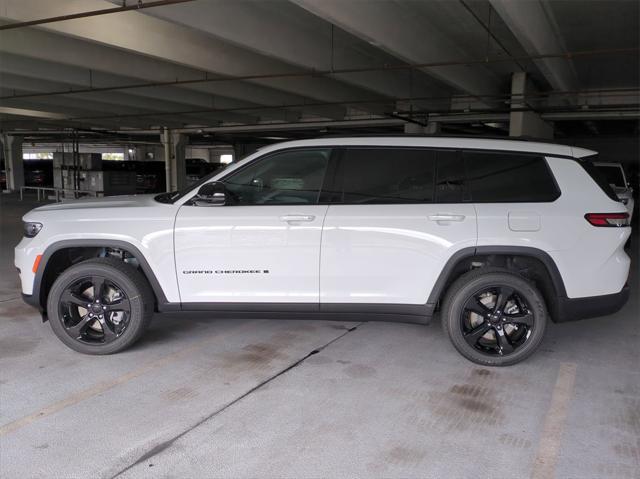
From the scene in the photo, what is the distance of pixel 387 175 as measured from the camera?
4.22 metres

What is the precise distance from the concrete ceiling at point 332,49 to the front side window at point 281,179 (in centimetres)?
410

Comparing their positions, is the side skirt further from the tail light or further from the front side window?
the tail light

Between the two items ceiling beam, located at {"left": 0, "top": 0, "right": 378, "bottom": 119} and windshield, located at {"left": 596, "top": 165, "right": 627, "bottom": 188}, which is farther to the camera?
windshield, located at {"left": 596, "top": 165, "right": 627, "bottom": 188}

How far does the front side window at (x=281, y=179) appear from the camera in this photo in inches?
167

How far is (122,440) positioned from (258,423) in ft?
2.62

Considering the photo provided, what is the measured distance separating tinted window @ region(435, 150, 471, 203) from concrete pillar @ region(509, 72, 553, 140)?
11.6 metres

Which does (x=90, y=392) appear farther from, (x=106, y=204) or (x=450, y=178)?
(x=450, y=178)

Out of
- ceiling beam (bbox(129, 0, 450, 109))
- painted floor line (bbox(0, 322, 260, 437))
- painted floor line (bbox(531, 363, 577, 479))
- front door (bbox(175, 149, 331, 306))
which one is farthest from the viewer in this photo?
ceiling beam (bbox(129, 0, 450, 109))

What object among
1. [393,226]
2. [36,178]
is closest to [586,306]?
[393,226]

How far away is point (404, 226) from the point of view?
159 inches

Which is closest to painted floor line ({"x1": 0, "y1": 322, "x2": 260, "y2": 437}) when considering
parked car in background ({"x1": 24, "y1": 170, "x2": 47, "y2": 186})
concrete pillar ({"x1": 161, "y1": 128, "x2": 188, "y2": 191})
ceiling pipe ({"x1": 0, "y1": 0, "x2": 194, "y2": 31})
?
ceiling pipe ({"x1": 0, "y1": 0, "x2": 194, "y2": 31})

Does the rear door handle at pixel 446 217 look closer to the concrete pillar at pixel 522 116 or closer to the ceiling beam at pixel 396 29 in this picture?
the ceiling beam at pixel 396 29

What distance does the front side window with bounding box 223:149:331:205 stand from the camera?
4.24 m

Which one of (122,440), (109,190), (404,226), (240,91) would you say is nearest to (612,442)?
(404,226)
